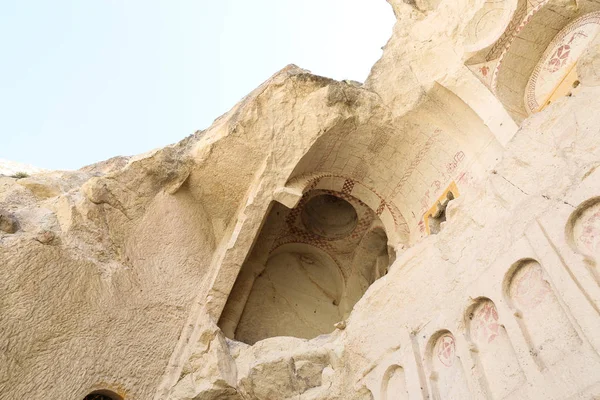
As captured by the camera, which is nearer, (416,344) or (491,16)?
(416,344)

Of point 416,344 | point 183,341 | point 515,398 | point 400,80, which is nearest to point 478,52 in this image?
point 400,80

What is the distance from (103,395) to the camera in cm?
572

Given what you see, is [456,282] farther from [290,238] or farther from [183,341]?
[290,238]

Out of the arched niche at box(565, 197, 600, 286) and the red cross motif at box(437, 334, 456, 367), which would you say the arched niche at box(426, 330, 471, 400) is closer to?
the red cross motif at box(437, 334, 456, 367)

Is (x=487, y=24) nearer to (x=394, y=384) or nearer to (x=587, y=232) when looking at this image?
(x=587, y=232)

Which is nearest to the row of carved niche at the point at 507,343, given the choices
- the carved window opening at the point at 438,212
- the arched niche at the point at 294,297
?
the carved window opening at the point at 438,212

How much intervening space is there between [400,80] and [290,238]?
3.27 meters

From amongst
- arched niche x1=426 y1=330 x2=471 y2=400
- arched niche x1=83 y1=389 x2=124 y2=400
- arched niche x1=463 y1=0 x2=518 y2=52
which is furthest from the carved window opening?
arched niche x1=83 y1=389 x2=124 y2=400

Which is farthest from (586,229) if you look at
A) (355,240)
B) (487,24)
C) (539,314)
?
(355,240)

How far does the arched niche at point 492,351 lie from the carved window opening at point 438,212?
3310 millimetres

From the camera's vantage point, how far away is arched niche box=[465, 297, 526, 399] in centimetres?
332

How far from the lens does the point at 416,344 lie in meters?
4.32

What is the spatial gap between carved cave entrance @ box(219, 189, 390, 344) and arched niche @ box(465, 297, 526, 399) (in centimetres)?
448

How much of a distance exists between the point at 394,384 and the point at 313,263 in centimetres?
479
